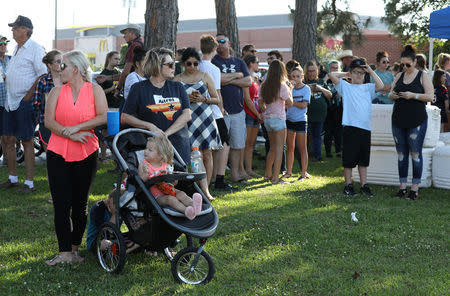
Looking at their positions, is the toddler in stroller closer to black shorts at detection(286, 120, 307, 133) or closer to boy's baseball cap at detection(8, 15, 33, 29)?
boy's baseball cap at detection(8, 15, 33, 29)

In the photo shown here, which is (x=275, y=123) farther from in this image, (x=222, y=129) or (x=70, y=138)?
(x=70, y=138)

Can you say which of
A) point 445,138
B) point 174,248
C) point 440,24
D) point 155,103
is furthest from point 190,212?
point 440,24

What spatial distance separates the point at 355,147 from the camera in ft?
27.8

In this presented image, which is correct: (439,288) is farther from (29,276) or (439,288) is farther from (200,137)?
(200,137)

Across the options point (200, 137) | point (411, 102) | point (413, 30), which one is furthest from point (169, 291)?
point (413, 30)

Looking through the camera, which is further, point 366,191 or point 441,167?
point 441,167

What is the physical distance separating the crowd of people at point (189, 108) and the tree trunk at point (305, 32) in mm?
3030

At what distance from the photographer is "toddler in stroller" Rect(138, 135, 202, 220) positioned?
15.5ft

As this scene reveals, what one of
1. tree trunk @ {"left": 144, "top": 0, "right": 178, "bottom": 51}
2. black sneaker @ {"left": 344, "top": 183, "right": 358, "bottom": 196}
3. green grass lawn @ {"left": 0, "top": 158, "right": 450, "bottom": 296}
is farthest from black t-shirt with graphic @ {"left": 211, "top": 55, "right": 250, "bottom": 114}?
black sneaker @ {"left": 344, "top": 183, "right": 358, "bottom": 196}

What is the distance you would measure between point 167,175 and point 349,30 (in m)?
15.7

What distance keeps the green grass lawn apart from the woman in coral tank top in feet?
1.65

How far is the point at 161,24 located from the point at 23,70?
234 cm

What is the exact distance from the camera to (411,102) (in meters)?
8.20

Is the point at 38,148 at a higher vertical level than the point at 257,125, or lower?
lower
